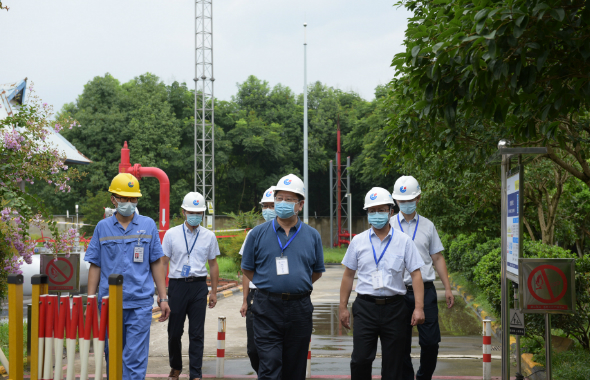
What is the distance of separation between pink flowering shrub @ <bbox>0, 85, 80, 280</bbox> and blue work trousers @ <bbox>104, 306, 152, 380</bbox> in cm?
264

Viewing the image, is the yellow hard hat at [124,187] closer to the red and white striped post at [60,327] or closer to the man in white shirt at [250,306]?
the red and white striped post at [60,327]

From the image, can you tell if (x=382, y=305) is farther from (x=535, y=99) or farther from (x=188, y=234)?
(x=188, y=234)

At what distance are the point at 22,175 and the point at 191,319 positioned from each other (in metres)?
2.96

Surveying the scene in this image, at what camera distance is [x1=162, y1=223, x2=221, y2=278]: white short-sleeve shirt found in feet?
24.7

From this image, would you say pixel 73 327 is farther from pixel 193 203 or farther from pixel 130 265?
pixel 193 203

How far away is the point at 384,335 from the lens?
5.77 m

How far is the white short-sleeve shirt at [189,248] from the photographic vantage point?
24.7 ft

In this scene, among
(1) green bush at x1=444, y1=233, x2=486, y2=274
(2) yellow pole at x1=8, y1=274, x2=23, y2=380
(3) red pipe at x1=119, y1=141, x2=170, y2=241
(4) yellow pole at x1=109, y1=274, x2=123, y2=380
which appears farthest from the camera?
(1) green bush at x1=444, y1=233, x2=486, y2=274

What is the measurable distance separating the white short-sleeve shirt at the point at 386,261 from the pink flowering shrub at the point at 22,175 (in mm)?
4082

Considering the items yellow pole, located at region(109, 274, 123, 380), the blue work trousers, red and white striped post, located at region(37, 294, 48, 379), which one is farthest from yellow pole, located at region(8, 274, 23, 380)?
yellow pole, located at region(109, 274, 123, 380)

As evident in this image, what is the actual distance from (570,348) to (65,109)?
51.4m

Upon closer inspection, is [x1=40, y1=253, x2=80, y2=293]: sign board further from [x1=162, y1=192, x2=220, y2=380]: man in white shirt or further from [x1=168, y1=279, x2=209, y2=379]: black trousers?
[x1=168, y1=279, x2=209, y2=379]: black trousers

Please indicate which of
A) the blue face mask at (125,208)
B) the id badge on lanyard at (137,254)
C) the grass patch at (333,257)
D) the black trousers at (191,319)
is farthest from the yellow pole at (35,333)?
the grass patch at (333,257)

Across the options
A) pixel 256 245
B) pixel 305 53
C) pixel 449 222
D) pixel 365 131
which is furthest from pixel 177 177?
pixel 256 245
